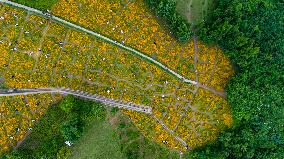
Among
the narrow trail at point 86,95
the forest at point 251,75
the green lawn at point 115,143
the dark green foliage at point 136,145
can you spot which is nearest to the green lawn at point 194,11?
the forest at point 251,75

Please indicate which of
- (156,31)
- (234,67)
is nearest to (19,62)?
(156,31)

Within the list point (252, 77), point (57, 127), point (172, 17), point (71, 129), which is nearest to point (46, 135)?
point (57, 127)

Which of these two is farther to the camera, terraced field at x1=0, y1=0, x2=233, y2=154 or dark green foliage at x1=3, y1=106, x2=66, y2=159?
dark green foliage at x1=3, y1=106, x2=66, y2=159

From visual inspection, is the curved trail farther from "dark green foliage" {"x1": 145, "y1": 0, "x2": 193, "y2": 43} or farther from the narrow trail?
the narrow trail

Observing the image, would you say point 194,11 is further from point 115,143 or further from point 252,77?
point 115,143

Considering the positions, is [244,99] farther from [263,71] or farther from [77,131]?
[77,131]

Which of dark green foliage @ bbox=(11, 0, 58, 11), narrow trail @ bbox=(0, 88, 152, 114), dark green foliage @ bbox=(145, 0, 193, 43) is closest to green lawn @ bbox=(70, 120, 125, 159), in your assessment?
narrow trail @ bbox=(0, 88, 152, 114)
